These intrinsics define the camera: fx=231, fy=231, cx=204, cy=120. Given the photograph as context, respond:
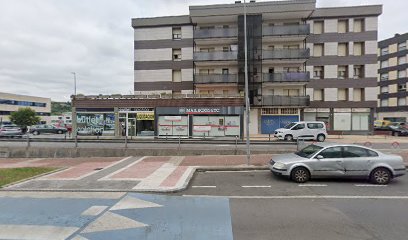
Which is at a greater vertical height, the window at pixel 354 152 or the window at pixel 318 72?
the window at pixel 318 72

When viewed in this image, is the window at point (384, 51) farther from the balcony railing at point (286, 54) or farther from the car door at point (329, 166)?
the car door at point (329, 166)

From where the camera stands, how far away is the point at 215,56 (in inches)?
1120

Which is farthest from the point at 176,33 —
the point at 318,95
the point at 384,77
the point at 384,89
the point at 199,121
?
the point at 384,89

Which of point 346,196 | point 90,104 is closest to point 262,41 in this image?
point 90,104

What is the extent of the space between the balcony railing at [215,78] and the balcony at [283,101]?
12.5 ft

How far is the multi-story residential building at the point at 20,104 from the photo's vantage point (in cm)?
6309

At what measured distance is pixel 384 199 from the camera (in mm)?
6422

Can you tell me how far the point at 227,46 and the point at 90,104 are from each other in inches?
706

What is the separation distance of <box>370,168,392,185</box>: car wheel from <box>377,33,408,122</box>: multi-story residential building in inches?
2095

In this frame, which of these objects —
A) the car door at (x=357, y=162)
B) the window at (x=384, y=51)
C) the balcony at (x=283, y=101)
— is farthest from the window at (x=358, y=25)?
the window at (x=384, y=51)

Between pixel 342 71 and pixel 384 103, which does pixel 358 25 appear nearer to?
pixel 342 71

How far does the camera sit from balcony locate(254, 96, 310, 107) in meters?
27.3

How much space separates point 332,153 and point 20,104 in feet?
280

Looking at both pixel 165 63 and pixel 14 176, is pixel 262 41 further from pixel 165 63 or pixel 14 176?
pixel 14 176
